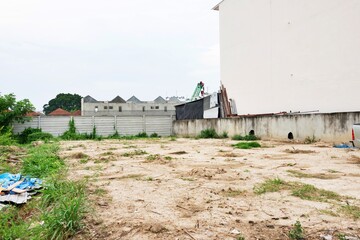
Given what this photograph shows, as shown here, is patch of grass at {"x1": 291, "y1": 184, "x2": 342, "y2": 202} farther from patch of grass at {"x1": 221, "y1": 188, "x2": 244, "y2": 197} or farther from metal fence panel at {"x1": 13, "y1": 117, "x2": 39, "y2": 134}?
metal fence panel at {"x1": 13, "y1": 117, "x2": 39, "y2": 134}

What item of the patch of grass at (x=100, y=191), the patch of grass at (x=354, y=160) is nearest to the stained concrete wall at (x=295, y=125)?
the patch of grass at (x=354, y=160)

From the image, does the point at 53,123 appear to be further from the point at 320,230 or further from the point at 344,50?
the point at 320,230

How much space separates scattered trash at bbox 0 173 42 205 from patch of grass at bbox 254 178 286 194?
286 cm

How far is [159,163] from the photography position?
656cm

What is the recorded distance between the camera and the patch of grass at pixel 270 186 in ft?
12.3

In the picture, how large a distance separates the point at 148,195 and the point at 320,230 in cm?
199

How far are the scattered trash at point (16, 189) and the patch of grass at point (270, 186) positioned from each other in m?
2.86

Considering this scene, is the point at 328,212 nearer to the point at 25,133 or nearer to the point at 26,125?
the point at 25,133

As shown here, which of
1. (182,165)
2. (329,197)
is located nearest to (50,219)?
(329,197)

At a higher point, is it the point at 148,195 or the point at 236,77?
the point at 236,77

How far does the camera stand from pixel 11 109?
15.9 m

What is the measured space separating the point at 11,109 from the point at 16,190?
46.9 ft

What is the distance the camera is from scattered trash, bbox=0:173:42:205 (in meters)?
3.42

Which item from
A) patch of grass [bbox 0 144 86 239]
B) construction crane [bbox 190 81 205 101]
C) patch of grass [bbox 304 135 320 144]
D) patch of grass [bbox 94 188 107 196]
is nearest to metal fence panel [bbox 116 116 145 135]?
construction crane [bbox 190 81 205 101]
